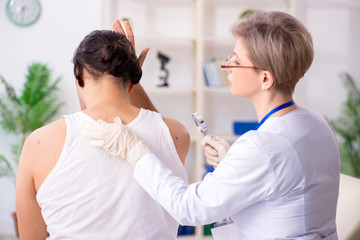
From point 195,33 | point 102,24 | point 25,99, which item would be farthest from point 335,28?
point 25,99

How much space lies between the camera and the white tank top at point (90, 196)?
1.28 metres

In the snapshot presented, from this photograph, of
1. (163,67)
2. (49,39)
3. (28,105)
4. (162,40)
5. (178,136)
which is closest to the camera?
(178,136)

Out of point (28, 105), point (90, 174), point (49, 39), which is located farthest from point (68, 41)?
point (90, 174)

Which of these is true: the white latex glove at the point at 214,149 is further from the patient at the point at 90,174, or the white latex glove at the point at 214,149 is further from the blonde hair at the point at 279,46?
the blonde hair at the point at 279,46

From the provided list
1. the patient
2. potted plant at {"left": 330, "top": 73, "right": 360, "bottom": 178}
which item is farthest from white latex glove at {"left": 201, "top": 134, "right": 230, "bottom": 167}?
potted plant at {"left": 330, "top": 73, "right": 360, "bottom": 178}

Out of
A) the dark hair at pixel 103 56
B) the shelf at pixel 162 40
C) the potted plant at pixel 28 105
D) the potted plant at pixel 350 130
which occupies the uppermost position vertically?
the dark hair at pixel 103 56

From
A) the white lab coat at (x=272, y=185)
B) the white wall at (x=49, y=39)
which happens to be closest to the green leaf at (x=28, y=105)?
the white wall at (x=49, y=39)

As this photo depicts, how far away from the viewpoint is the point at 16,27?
3846 mm

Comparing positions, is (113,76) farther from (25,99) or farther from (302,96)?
(302,96)

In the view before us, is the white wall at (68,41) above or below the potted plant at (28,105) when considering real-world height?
above

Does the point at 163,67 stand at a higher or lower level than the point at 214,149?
lower

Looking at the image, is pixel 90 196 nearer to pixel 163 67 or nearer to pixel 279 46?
pixel 279 46

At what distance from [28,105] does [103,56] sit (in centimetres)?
241

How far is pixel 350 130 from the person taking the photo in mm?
3779
